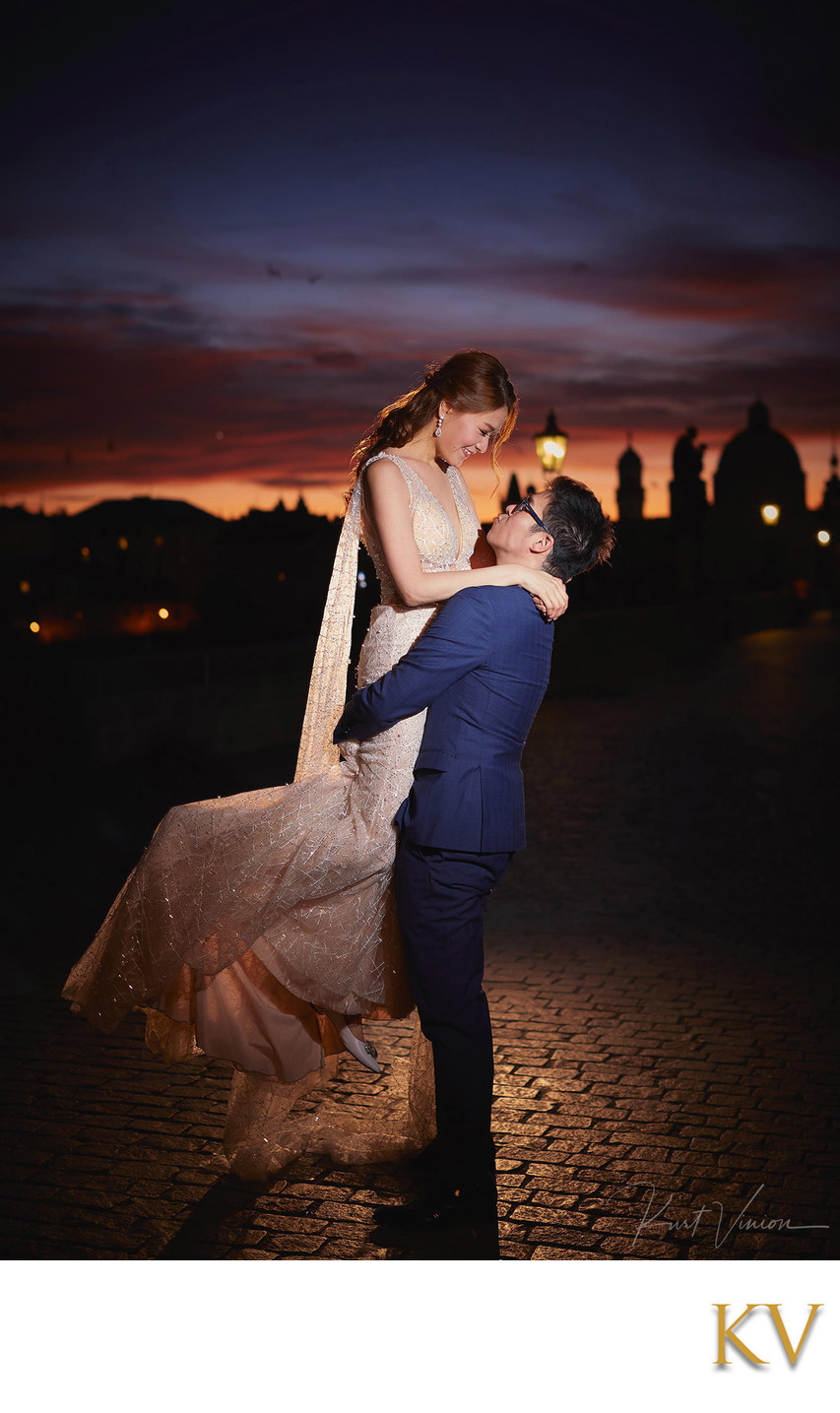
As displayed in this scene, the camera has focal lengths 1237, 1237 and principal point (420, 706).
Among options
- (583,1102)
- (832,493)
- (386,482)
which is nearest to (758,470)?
(832,493)

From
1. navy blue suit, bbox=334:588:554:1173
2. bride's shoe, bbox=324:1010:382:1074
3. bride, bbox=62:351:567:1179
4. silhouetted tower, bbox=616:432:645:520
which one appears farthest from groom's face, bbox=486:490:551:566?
silhouetted tower, bbox=616:432:645:520

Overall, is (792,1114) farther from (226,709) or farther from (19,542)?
(19,542)

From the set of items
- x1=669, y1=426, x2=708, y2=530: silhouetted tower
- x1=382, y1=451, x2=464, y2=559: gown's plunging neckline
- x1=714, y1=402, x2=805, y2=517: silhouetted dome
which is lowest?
x1=382, y1=451, x2=464, y2=559: gown's plunging neckline

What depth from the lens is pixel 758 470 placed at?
13575cm

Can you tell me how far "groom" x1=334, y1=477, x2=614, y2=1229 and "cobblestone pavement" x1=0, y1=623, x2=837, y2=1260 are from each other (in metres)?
0.30

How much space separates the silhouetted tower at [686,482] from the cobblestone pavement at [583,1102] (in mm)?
82604

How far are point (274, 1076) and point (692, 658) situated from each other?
1021 inches

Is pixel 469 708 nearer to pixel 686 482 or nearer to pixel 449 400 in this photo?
pixel 449 400

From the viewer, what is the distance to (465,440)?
12.6ft

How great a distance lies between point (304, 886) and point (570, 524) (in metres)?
1.37

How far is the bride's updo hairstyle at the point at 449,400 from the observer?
3744 millimetres

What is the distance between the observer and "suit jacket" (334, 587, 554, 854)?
343 cm
